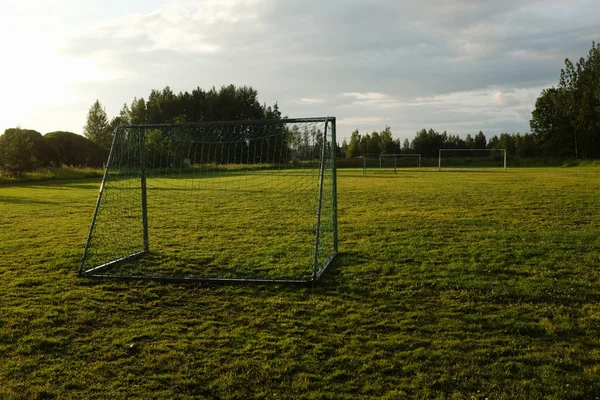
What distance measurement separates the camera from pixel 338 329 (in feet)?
16.0

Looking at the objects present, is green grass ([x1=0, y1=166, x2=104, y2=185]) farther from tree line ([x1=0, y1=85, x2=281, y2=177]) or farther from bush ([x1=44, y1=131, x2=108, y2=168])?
tree line ([x1=0, y1=85, x2=281, y2=177])

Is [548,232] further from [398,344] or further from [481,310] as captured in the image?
[398,344]

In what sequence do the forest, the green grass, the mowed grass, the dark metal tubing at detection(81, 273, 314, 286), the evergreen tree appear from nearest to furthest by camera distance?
the mowed grass, the dark metal tubing at detection(81, 273, 314, 286), the green grass, the forest, the evergreen tree

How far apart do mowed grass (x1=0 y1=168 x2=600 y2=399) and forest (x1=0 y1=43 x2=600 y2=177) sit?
1113 inches

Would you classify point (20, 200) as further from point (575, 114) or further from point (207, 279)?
point (575, 114)

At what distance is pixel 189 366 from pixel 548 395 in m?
2.86

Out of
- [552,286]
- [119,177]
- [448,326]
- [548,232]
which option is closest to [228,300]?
[448,326]

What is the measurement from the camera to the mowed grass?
3.73 metres

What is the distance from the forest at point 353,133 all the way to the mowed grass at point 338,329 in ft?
92.8

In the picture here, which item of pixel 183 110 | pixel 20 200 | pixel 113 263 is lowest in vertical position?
pixel 113 263

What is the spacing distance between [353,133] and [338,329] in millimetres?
81135

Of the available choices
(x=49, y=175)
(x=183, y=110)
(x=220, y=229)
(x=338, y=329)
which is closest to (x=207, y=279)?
(x=338, y=329)

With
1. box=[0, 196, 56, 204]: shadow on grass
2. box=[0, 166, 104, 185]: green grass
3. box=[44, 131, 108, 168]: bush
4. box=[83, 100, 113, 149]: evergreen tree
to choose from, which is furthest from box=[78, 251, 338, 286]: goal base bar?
box=[83, 100, 113, 149]: evergreen tree

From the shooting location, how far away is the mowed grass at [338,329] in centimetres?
373
